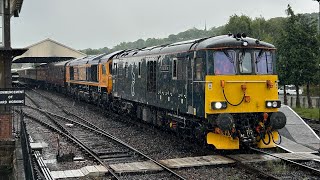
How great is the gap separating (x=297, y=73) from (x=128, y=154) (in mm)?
17764

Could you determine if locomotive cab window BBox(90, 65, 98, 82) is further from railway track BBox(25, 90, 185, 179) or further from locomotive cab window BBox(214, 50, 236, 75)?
locomotive cab window BBox(214, 50, 236, 75)

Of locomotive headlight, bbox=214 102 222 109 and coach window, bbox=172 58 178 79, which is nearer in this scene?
locomotive headlight, bbox=214 102 222 109

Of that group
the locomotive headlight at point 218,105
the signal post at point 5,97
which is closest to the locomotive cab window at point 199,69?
the locomotive headlight at point 218,105

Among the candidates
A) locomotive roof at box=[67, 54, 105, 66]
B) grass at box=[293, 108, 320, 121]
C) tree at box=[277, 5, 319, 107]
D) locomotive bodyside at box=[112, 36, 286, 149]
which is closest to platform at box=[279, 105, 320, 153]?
locomotive bodyside at box=[112, 36, 286, 149]

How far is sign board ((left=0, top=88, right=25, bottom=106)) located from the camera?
14250mm

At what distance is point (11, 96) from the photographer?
14.3 meters

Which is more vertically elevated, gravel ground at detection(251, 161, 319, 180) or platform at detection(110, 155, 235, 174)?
platform at detection(110, 155, 235, 174)

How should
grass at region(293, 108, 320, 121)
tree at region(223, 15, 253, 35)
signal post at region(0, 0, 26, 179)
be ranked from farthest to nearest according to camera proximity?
tree at region(223, 15, 253, 35)
grass at region(293, 108, 320, 121)
signal post at region(0, 0, 26, 179)

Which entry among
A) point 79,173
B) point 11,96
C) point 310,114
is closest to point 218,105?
point 79,173

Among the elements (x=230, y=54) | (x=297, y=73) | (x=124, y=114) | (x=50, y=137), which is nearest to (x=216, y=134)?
(x=230, y=54)

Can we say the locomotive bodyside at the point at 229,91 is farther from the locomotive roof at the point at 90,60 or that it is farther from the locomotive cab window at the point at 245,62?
the locomotive roof at the point at 90,60

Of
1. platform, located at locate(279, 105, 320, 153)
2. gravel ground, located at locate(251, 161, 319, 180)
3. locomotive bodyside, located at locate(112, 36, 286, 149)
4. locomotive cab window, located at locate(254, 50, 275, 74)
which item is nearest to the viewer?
gravel ground, located at locate(251, 161, 319, 180)

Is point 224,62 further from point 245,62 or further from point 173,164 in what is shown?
point 173,164

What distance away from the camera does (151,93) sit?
17734mm
